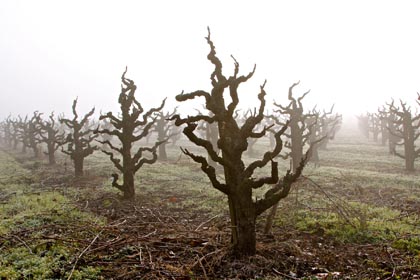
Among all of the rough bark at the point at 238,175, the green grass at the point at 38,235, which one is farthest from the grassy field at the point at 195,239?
the rough bark at the point at 238,175

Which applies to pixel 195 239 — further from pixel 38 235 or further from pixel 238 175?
pixel 38 235

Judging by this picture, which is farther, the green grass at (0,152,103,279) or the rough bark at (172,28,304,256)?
the rough bark at (172,28,304,256)

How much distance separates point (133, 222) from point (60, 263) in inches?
172

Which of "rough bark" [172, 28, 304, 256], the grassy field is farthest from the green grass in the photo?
"rough bark" [172, 28, 304, 256]

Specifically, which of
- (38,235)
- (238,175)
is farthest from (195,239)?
(38,235)

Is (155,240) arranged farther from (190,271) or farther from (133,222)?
(133,222)

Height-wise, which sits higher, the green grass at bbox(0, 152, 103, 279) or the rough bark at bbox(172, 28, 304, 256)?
the rough bark at bbox(172, 28, 304, 256)

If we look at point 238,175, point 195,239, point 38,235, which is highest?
point 238,175

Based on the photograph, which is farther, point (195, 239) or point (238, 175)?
point (195, 239)

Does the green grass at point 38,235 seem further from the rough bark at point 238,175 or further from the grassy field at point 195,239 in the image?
the rough bark at point 238,175

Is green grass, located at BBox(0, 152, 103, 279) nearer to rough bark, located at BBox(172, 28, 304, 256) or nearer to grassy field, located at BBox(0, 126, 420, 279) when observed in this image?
grassy field, located at BBox(0, 126, 420, 279)

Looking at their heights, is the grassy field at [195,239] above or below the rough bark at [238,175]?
below

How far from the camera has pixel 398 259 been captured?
26.7 feet

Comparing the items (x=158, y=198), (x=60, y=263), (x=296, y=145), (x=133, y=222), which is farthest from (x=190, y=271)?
(x=296, y=145)
